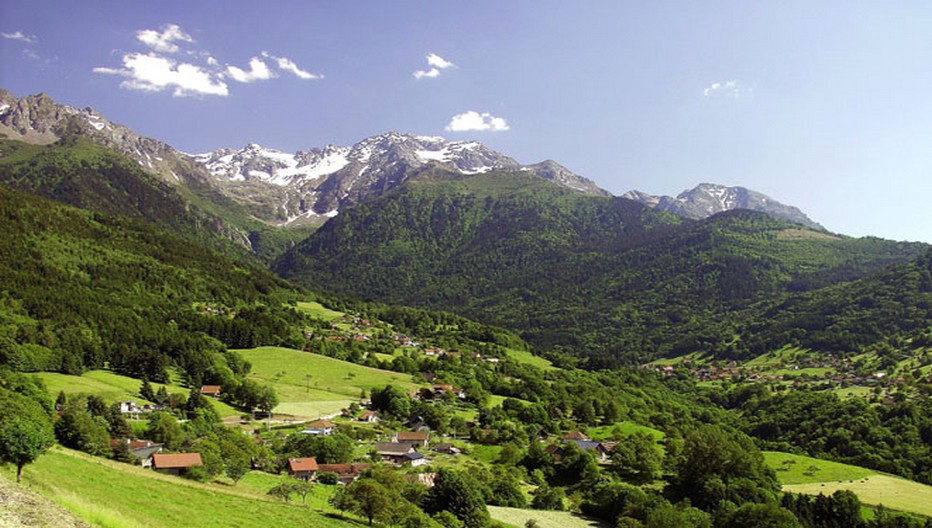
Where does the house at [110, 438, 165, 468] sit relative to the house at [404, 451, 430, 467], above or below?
above

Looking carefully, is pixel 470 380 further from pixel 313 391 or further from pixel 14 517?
pixel 14 517

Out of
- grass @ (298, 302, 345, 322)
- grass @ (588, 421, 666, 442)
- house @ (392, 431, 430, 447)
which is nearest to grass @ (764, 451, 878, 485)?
grass @ (588, 421, 666, 442)

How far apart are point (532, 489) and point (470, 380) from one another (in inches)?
2179

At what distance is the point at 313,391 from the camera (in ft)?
314

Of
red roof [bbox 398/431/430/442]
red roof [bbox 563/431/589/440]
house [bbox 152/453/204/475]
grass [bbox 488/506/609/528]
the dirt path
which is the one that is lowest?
grass [bbox 488/506/609/528]

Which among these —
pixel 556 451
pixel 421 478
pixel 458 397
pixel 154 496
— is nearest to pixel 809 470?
pixel 556 451

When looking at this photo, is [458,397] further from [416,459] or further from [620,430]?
[416,459]

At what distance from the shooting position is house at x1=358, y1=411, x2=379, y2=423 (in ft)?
277

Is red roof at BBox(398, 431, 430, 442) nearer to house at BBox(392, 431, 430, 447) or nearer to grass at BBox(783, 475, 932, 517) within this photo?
house at BBox(392, 431, 430, 447)

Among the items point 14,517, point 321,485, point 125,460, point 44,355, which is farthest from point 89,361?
point 14,517

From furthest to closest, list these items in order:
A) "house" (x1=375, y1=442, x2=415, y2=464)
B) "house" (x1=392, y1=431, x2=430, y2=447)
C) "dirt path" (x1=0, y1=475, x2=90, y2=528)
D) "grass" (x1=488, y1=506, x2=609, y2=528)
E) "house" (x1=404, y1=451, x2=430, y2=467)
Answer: "house" (x1=392, y1=431, x2=430, y2=447) → "house" (x1=375, y1=442, x2=415, y2=464) → "house" (x1=404, y1=451, x2=430, y2=467) → "grass" (x1=488, y1=506, x2=609, y2=528) → "dirt path" (x1=0, y1=475, x2=90, y2=528)

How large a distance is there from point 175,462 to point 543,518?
30955mm

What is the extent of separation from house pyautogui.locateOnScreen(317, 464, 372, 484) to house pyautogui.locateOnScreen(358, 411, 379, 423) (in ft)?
90.6

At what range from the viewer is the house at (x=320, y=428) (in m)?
69.7
